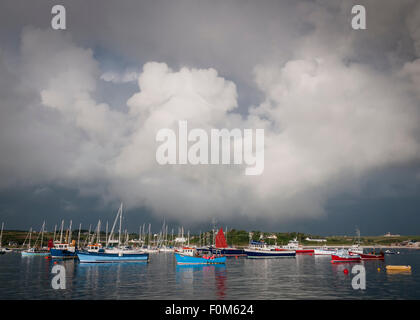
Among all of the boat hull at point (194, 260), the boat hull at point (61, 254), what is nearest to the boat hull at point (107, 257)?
the boat hull at point (194, 260)

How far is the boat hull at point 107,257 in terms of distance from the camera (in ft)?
328

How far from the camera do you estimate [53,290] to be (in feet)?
158

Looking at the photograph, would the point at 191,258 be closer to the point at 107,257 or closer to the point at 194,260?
the point at 194,260

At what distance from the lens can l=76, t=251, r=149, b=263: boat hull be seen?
328 ft

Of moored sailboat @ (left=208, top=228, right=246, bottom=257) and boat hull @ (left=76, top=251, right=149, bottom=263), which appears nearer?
boat hull @ (left=76, top=251, right=149, bottom=263)

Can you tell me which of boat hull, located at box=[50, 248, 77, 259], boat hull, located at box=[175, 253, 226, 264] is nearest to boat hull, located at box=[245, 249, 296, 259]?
boat hull, located at box=[175, 253, 226, 264]

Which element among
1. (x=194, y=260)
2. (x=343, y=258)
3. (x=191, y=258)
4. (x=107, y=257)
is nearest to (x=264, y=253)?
(x=343, y=258)

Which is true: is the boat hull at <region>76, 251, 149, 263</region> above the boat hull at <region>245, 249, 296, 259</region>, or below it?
above

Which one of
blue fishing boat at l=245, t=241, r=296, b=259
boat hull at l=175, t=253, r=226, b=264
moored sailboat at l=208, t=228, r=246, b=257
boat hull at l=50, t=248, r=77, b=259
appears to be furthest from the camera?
moored sailboat at l=208, t=228, r=246, b=257

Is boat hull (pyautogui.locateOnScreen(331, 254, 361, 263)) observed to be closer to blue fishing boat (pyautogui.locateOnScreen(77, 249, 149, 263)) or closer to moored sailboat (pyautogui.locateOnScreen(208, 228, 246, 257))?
moored sailboat (pyautogui.locateOnScreen(208, 228, 246, 257))

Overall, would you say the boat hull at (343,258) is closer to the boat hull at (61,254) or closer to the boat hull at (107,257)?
the boat hull at (107,257)

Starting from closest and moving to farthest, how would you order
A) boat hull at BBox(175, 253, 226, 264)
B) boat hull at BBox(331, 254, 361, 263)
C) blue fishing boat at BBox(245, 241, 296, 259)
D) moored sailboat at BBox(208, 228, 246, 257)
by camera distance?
boat hull at BBox(175, 253, 226, 264), boat hull at BBox(331, 254, 361, 263), blue fishing boat at BBox(245, 241, 296, 259), moored sailboat at BBox(208, 228, 246, 257)
